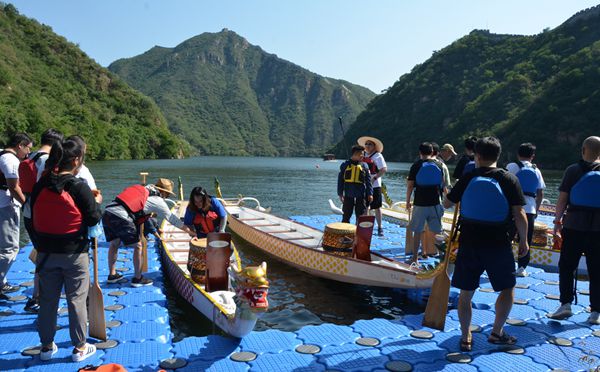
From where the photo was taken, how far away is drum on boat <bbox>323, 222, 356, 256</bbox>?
25.1 ft

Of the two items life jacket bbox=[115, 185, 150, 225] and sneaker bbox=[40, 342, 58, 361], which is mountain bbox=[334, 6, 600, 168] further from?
sneaker bbox=[40, 342, 58, 361]

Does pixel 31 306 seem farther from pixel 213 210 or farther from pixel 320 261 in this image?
pixel 320 261

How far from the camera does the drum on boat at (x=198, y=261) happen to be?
6078 mm

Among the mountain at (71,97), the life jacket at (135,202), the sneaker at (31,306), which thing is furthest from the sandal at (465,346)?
the mountain at (71,97)

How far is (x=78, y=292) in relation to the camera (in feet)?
12.9

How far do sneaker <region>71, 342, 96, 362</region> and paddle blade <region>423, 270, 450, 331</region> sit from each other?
3458mm

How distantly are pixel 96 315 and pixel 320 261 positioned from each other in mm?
4242

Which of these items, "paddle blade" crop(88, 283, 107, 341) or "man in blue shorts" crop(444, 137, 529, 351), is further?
"paddle blade" crop(88, 283, 107, 341)

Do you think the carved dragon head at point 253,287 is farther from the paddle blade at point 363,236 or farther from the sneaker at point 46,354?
the paddle blade at point 363,236

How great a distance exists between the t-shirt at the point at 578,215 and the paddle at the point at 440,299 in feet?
4.52

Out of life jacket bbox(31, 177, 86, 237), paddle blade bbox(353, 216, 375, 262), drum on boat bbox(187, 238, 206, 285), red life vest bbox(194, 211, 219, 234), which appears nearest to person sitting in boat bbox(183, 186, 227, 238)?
red life vest bbox(194, 211, 219, 234)

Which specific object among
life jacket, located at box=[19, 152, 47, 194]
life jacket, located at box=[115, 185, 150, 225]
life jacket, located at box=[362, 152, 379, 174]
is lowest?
life jacket, located at box=[115, 185, 150, 225]

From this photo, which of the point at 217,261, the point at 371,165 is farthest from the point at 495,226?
the point at 371,165

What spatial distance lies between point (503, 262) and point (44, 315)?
4.18m
